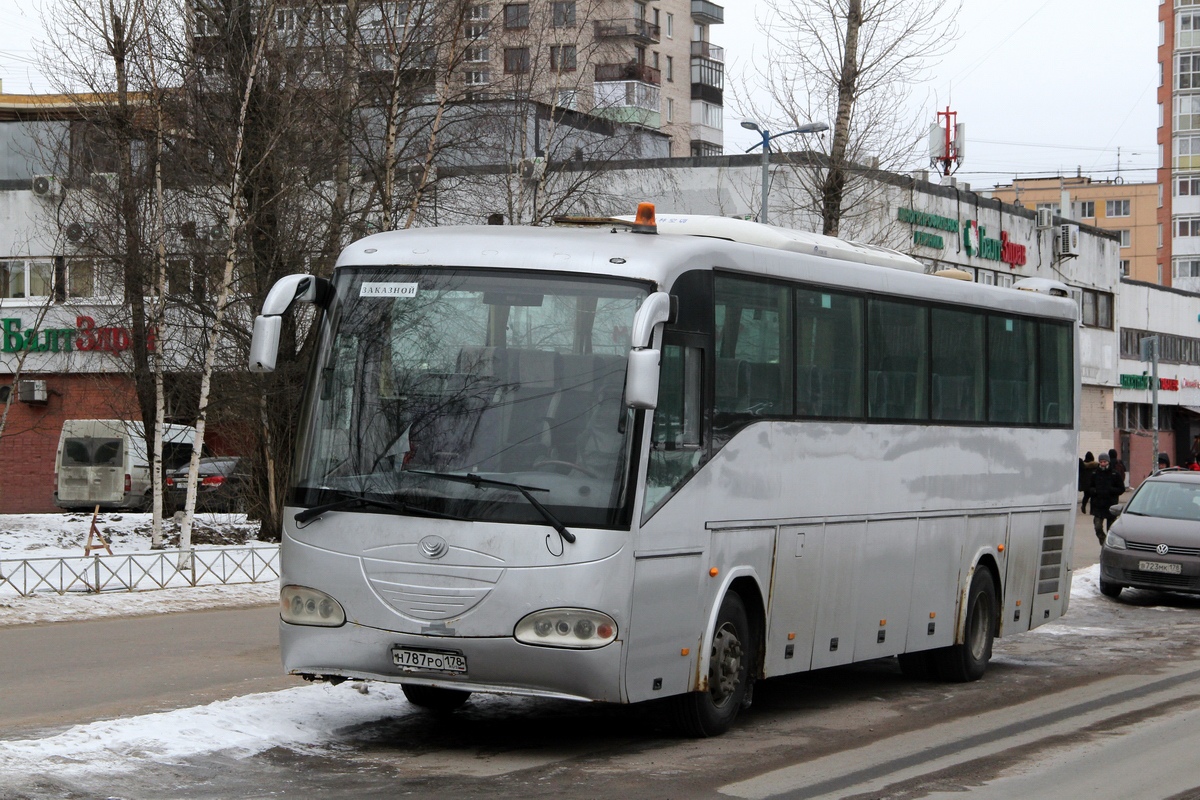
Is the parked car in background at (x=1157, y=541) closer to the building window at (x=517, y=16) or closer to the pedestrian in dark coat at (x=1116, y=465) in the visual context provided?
the pedestrian in dark coat at (x=1116, y=465)

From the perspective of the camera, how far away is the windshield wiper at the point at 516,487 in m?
9.01

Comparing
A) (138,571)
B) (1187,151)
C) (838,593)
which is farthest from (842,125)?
(1187,151)

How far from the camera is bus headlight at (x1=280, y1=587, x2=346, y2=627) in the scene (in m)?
9.34

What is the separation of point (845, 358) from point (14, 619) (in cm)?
958

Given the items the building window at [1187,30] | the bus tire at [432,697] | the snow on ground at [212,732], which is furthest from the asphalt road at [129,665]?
the building window at [1187,30]

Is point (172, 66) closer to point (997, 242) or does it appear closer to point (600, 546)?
point (600, 546)

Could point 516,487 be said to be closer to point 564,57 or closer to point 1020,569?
point 1020,569

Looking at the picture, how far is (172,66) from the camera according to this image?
24.6m

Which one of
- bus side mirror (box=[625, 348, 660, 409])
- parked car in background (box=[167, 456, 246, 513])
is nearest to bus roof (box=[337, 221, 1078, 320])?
bus side mirror (box=[625, 348, 660, 409])

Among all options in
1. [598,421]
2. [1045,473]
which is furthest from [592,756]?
[1045,473]

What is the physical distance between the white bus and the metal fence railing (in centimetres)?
981

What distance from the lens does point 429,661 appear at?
30.0 ft

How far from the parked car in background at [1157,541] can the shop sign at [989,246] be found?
2798 cm

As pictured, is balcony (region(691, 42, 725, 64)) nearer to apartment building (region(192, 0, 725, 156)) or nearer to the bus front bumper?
apartment building (region(192, 0, 725, 156))
